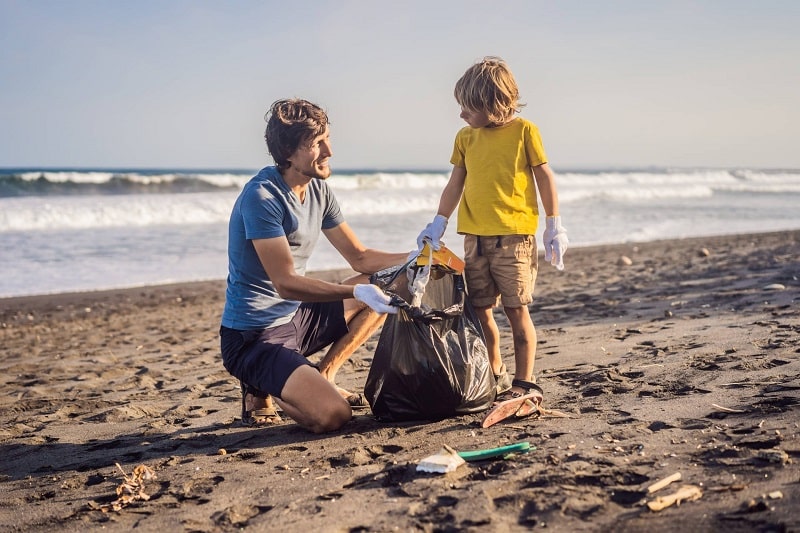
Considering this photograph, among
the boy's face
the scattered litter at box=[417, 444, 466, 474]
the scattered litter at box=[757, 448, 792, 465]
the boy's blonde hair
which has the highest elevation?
the boy's blonde hair

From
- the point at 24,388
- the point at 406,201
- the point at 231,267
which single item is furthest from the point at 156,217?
the point at 231,267

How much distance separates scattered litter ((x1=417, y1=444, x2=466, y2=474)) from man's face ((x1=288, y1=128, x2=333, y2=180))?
1483mm

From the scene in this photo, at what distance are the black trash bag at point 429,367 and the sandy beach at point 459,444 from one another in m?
0.10

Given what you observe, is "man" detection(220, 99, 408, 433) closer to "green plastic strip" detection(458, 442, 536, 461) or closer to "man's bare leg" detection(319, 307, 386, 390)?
"man's bare leg" detection(319, 307, 386, 390)

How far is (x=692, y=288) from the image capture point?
264 inches

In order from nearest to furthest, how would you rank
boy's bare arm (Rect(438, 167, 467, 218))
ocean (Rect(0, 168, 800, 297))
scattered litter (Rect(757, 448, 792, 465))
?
scattered litter (Rect(757, 448, 792, 465)) → boy's bare arm (Rect(438, 167, 467, 218)) → ocean (Rect(0, 168, 800, 297))

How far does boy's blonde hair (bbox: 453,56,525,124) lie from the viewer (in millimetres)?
3428

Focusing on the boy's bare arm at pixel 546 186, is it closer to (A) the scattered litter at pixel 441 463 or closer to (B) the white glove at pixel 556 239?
(B) the white glove at pixel 556 239

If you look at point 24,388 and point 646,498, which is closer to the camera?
point 646,498

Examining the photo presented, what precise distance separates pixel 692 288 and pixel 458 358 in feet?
13.7

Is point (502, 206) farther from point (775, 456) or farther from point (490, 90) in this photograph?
point (775, 456)

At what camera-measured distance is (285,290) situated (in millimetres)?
3363

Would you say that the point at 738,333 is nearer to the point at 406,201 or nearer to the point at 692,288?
the point at 692,288

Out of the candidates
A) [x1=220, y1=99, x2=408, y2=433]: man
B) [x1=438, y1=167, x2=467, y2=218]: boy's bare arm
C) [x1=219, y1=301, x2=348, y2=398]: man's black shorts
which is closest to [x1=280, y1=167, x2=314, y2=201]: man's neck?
[x1=220, y1=99, x2=408, y2=433]: man
